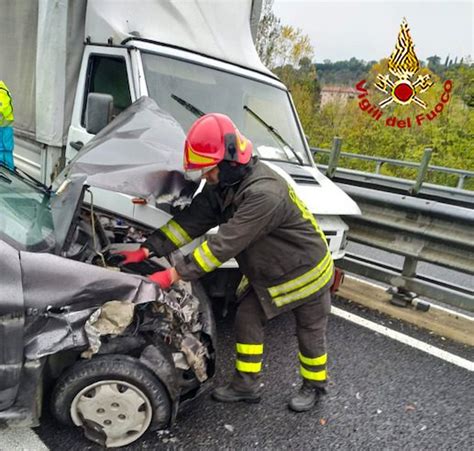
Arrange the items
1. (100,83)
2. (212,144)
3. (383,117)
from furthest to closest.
→ (383,117) < (100,83) < (212,144)

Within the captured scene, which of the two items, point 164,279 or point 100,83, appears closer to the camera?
point 164,279

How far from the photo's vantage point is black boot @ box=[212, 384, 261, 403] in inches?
114

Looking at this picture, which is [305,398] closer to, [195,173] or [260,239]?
[260,239]

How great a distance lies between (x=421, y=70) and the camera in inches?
651

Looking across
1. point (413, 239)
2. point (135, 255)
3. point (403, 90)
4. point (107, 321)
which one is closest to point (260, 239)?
point (135, 255)

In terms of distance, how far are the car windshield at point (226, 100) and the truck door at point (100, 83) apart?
0.73 ft

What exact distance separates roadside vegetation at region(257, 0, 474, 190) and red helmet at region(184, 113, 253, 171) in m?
9.85

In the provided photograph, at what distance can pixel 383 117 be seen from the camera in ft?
59.0

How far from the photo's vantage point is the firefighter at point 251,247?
254cm

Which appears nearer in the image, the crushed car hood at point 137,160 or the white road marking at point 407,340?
the crushed car hood at point 137,160

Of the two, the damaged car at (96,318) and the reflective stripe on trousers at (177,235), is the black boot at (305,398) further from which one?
the reflective stripe on trousers at (177,235)

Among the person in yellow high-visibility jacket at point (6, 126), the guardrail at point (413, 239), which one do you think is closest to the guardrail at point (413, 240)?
the guardrail at point (413, 239)

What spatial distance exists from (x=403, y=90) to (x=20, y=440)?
16.7m

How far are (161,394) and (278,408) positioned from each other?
90 centimetres
